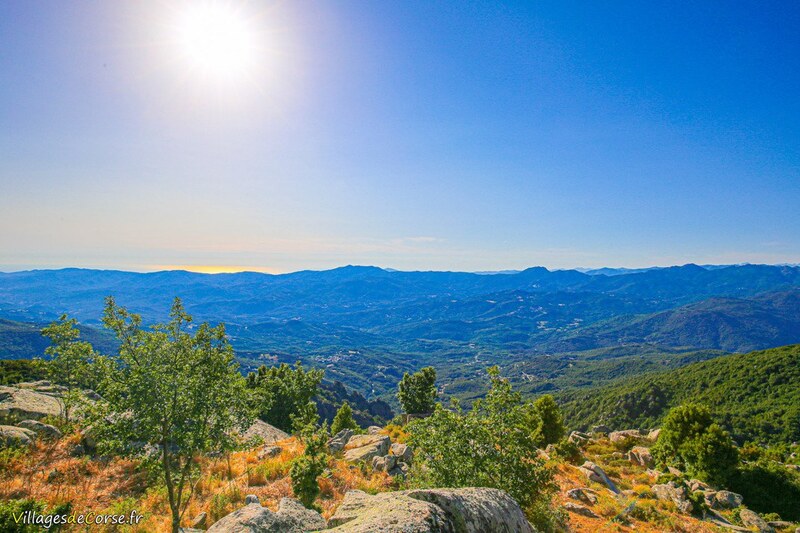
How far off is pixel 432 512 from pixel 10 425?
27.9 meters

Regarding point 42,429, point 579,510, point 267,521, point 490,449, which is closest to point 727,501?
point 579,510

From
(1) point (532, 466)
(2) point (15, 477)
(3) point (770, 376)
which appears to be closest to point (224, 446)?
(1) point (532, 466)

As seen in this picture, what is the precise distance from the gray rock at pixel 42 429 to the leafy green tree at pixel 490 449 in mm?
22480

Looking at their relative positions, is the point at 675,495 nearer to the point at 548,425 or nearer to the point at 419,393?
the point at 548,425

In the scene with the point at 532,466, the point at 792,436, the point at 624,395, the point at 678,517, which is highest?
the point at 532,466

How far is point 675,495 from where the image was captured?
2145 centimetres

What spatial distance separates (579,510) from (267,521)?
669 inches

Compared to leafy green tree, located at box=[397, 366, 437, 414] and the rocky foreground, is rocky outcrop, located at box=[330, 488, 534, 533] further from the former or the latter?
leafy green tree, located at box=[397, 366, 437, 414]

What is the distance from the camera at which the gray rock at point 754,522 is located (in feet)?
62.7

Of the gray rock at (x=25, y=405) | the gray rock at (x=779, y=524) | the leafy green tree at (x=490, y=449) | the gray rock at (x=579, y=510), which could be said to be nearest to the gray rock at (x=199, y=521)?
the leafy green tree at (x=490, y=449)

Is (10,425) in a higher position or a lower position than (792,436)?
higher

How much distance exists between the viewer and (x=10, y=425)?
2047 cm

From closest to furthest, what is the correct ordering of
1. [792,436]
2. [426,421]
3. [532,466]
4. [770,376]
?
[532,466]
[426,421]
[792,436]
[770,376]

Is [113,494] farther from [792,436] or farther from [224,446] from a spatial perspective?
[792,436]
